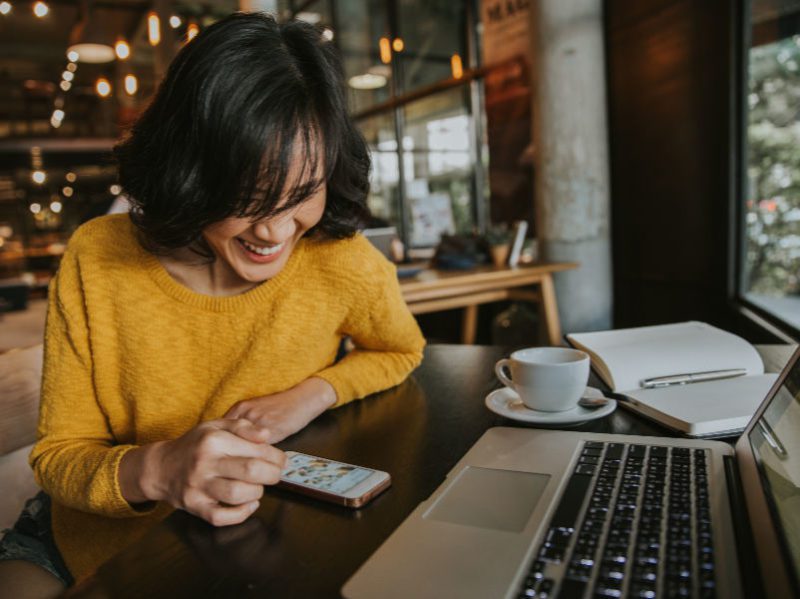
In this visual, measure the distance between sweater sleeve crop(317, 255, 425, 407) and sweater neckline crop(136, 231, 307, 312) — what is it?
0.45ft

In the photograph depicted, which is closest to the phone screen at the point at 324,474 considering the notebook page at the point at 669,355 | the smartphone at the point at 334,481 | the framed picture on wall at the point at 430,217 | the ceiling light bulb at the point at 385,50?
the smartphone at the point at 334,481

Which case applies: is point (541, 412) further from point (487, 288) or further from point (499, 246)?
point (499, 246)

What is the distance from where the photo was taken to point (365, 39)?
5992 mm

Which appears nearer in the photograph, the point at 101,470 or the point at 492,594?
the point at 492,594

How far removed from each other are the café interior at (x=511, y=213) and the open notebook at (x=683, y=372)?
39 millimetres

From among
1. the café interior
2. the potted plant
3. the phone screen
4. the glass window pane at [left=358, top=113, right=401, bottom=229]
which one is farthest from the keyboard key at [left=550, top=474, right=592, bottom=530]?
the glass window pane at [left=358, top=113, right=401, bottom=229]

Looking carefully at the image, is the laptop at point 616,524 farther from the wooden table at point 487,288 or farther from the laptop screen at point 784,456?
the wooden table at point 487,288

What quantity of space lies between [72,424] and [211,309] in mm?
250

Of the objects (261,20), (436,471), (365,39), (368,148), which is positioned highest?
(365,39)

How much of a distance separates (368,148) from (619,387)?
0.56 meters

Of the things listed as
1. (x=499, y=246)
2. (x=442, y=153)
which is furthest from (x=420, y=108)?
(x=499, y=246)

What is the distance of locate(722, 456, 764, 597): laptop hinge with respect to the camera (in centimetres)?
44

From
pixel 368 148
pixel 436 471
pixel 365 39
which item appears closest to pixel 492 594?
pixel 436 471

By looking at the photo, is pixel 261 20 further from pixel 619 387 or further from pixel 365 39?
pixel 365 39
